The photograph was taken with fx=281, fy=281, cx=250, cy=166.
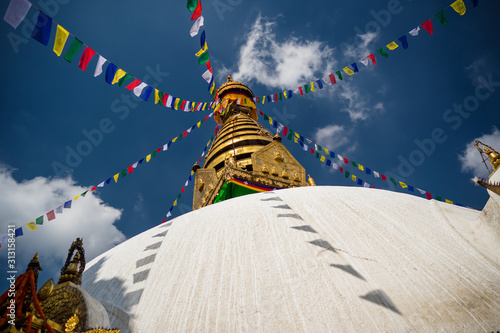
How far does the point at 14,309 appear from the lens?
1.14 metres

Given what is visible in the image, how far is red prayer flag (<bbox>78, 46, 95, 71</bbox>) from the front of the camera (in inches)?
158

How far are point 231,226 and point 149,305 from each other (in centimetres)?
89

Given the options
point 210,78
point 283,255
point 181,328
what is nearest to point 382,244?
point 283,255

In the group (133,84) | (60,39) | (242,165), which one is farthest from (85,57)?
(242,165)

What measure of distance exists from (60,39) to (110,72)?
107 cm

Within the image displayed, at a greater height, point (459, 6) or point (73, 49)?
point (73, 49)

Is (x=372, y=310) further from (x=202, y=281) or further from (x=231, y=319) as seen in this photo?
(x=202, y=281)

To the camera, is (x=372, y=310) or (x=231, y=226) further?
(x=231, y=226)

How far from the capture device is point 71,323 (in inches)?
50.9

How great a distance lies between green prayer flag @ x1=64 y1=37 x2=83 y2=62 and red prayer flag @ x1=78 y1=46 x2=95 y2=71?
0.81 feet

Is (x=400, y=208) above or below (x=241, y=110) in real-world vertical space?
below

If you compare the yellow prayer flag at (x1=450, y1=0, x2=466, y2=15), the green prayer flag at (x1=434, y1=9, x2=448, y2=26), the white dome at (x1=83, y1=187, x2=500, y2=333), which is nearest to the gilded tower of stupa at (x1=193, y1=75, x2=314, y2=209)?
the white dome at (x1=83, y1=187, x2=500, y2=333)

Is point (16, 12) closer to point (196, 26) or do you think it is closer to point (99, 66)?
point (99, 66)

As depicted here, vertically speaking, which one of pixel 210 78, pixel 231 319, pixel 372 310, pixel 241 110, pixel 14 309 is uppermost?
pixel 241 110
